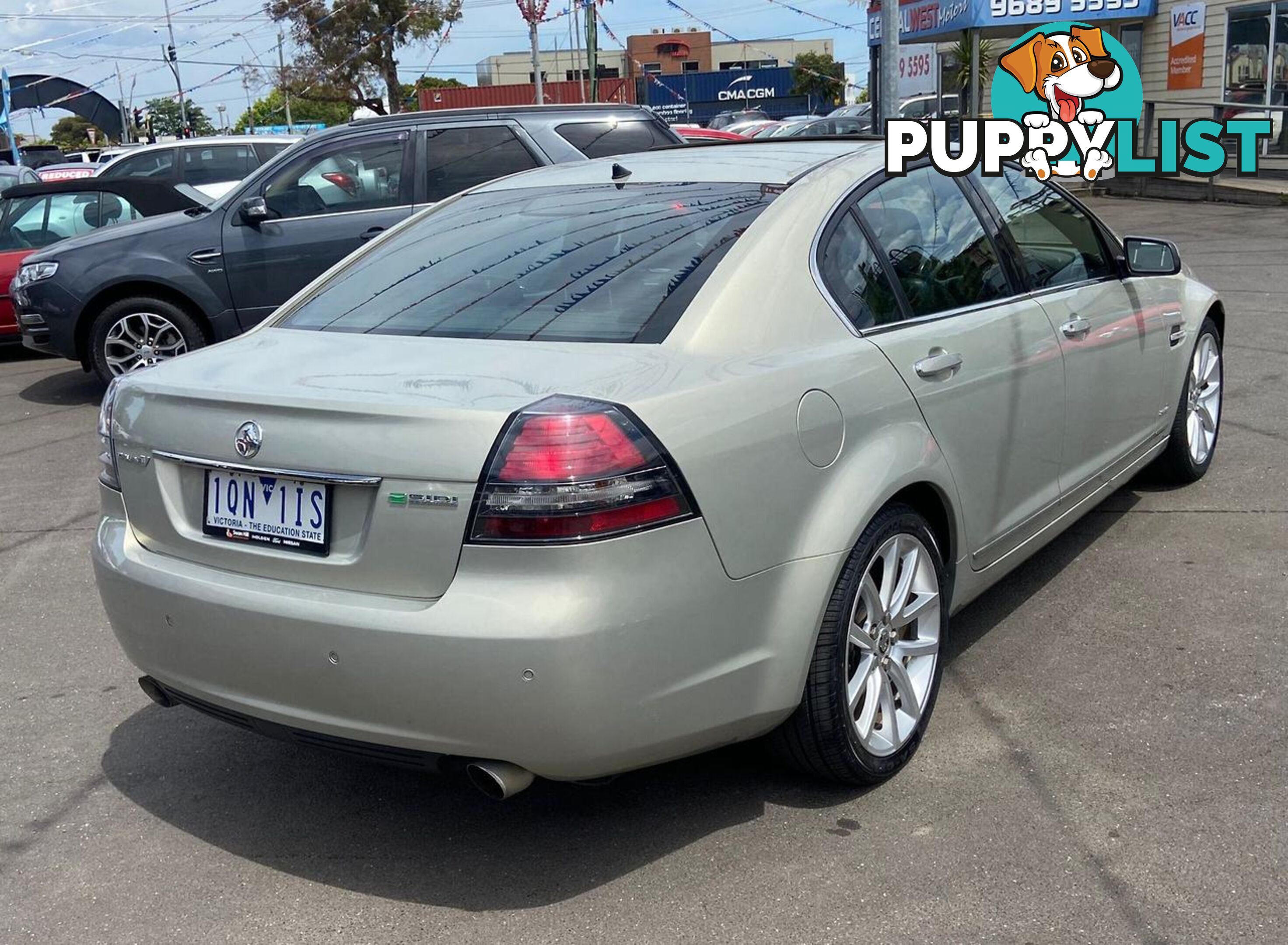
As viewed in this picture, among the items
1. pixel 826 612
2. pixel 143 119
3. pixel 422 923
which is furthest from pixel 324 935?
pixel 143 119

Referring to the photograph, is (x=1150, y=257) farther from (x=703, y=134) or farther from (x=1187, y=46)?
(x=1187, y=46)

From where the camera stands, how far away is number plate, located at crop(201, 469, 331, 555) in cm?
294

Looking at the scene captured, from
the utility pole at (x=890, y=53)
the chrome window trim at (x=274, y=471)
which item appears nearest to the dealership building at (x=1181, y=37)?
the utility pole at (x=890, y=53)

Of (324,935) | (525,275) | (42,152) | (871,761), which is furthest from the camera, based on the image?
(42,152)

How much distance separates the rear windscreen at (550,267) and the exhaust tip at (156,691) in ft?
3.51

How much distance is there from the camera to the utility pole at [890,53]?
45.5 feet

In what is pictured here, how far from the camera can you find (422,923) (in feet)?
9.79

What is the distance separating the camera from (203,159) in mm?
15656

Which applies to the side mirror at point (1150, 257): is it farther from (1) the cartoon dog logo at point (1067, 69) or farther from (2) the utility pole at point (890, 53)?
(1) the cartoon dog logo at point (1067, 69)

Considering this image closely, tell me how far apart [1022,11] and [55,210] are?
1960 centimetres

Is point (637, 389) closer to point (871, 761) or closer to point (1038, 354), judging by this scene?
point (871, 761)

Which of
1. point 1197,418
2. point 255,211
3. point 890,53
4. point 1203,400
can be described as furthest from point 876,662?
point 890,53

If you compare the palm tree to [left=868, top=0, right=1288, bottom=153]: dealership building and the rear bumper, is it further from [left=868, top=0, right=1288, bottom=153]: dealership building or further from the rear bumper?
the rear bumper

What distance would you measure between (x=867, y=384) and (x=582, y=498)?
98cm
